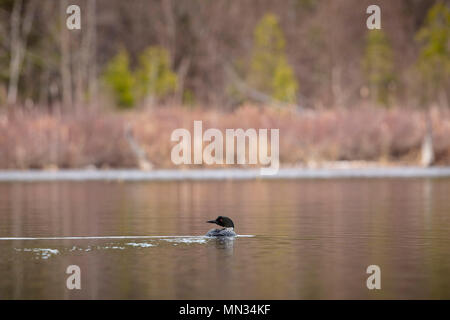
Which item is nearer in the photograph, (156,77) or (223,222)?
(223,222)

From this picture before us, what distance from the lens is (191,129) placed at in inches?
1212

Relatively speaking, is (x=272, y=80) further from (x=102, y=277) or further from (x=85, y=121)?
(x=102, y=277)

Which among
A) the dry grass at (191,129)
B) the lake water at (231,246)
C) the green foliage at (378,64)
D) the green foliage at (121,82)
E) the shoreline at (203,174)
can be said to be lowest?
the lake water at (231,246)

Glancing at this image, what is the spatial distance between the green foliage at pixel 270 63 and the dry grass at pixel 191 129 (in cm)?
2274

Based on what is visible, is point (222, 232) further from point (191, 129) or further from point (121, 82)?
point (121, 82)

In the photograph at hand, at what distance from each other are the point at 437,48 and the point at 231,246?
4957 cm

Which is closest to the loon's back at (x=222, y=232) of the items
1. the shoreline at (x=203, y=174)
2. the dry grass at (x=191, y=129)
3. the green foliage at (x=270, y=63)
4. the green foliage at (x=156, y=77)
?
the shoreline at (x=203, y=174)

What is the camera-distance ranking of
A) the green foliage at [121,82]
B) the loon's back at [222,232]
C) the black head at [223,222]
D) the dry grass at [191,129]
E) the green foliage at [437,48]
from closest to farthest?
the black head at [223,222] → the loon's back at [222,232] → the dry grass at [191,129] → the green foliage at [121,82] → the green foliage at [437,48]

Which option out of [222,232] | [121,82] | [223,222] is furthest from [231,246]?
[121,82]

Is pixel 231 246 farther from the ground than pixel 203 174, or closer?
closer

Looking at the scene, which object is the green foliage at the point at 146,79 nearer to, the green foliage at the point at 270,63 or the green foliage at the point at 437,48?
the green foliage at the point at 270,63

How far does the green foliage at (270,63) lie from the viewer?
56.3 m

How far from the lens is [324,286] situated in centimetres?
839

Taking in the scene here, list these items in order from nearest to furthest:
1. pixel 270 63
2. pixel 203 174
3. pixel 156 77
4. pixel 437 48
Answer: pixel 203 174
pixel 156 77
pixel 270 63
pixel 437 48
